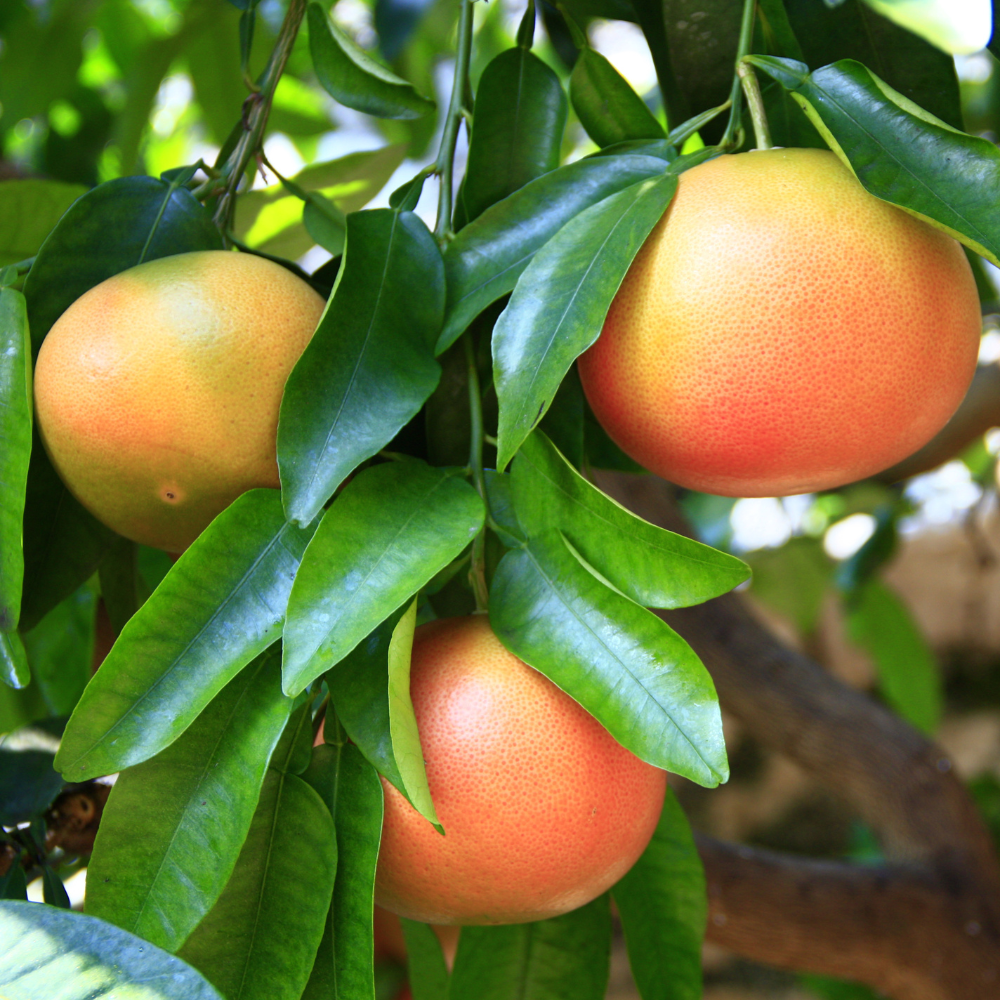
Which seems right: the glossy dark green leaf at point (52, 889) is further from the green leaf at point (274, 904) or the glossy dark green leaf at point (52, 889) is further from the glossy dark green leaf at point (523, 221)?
the glossy dark green leaf at point (523, 221)

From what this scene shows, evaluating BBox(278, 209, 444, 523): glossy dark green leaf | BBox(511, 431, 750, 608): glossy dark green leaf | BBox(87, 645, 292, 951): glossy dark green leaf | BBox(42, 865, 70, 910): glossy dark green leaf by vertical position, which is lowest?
BBox(42, 865, 70, 910): glossy dark green leaf

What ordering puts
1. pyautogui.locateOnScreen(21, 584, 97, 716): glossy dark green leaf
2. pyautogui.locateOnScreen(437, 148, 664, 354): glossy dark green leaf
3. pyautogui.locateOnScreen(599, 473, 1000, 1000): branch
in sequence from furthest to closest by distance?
pyautogui.locateOnScreen(599, 473, 1000, 1000): branch < pyautogui.locateOnScreen(21, 584, 97, 716): glossy dark green leaf < pyautogui.locateOnScreen(437, 148, 664, 354): glossy dark green leaf

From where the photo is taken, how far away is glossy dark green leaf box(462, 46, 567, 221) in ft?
1.49

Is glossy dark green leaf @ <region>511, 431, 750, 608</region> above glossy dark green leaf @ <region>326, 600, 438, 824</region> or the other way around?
above

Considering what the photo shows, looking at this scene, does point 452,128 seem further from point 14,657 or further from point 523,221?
point 14,657

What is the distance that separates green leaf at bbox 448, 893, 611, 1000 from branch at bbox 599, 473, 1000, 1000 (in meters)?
0.43

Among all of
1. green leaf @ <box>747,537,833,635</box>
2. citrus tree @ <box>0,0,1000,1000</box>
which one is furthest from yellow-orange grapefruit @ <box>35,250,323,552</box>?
green leaf @ <box>747,537,833,635</box>

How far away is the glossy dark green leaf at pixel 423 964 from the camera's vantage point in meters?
0.53

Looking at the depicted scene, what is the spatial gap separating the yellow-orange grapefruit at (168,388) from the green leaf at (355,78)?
9 centimetres

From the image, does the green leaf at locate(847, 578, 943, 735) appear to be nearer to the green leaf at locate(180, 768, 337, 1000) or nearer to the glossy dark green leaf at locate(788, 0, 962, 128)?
the glossy dark green leaf at locate(788, 0, 962, 128)

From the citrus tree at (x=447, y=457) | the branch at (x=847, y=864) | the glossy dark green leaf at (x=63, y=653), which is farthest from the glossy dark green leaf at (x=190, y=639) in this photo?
the branch at (x=847, y=864)

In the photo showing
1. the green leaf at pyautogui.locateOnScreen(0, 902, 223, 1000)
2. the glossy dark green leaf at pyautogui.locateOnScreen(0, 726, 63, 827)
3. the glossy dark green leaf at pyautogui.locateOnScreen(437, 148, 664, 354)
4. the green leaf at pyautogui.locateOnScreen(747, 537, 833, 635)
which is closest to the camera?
the green leaf at pyautogui.locateOnScreen(0, 902, 223, 1000)

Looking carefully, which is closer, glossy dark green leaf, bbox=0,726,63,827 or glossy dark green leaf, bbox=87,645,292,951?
glossy dark green leaf, bbox=87,645,292,951

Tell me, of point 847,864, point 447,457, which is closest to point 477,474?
point 447,457
